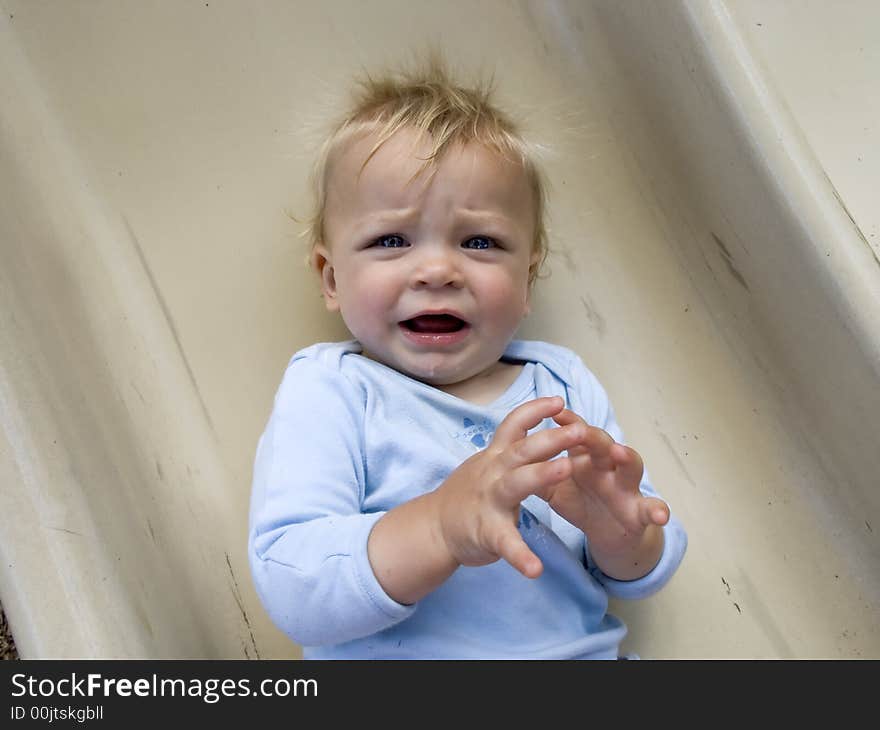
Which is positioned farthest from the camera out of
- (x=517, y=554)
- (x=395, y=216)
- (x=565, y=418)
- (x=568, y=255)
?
(x=568, y=255)

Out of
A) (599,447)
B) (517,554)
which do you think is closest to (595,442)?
(599,447)

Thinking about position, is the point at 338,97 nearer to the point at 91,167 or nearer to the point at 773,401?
the point at 91,167

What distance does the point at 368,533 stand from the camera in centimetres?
71

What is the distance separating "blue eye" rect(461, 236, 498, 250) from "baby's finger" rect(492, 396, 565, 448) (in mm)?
221

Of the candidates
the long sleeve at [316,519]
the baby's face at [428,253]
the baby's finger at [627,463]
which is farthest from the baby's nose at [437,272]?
the baby's finger at [627,463]

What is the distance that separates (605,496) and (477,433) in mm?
168

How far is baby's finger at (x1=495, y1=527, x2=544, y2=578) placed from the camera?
0.58 metres

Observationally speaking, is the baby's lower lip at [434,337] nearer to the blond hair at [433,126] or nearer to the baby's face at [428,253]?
the baby's face at [428,253]

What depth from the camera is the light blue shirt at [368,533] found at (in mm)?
715

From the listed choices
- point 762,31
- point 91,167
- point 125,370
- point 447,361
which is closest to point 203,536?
point 125,370

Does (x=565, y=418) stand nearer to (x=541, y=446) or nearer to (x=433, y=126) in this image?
(x=541, y=446)

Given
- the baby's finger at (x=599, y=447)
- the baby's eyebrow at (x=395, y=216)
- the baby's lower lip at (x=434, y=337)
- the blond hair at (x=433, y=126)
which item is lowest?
the baby's finger at (x=599, y=447)

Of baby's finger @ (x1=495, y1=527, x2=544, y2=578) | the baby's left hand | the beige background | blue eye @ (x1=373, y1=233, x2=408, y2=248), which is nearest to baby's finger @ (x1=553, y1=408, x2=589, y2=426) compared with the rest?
the baby's left hand

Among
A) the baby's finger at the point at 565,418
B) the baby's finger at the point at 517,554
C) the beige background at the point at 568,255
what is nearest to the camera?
the baby's finger at the point at 517,554
